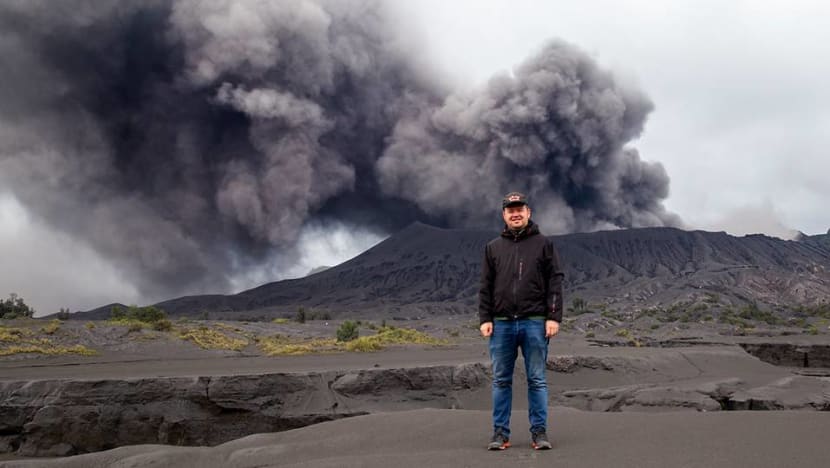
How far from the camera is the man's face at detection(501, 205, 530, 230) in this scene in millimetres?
4543

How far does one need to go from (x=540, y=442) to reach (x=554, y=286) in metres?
1.11

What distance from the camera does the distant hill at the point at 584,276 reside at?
232 feet

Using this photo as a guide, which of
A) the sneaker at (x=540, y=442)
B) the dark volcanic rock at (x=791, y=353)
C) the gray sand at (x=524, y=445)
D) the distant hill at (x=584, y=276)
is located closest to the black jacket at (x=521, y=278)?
the sneaker at (x=540, y=442)

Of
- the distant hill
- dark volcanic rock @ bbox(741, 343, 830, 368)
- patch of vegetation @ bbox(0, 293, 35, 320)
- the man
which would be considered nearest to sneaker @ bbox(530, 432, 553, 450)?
the man

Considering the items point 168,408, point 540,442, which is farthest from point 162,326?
point 540,442

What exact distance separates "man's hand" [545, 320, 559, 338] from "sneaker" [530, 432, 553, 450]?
2.30 feet

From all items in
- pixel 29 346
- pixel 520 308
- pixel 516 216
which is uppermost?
pixel 516 216

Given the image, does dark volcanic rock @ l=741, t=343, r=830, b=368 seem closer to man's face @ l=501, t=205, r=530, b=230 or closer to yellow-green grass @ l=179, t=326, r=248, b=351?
yellow-green grass @ l=179, t=326, r=248, b=351

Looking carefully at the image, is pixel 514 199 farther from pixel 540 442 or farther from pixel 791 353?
pixel 791 353

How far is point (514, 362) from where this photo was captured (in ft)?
14.3

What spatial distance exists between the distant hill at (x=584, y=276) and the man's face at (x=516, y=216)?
59.1 meters

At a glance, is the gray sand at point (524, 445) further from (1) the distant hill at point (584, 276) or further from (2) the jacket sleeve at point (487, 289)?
(1) the distant hill at point (584, 276)

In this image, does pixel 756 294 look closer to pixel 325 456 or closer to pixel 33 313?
pixel 33 313

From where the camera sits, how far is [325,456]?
14.3 feet
